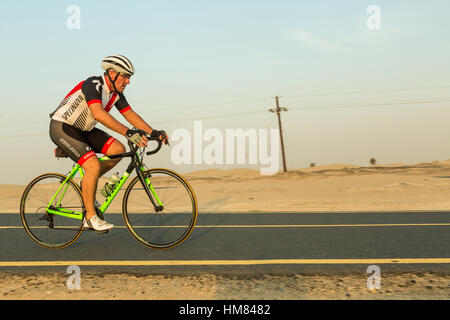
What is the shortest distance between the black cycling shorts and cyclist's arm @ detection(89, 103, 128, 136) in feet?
1.49

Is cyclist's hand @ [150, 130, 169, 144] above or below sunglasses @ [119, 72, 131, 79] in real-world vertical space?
below

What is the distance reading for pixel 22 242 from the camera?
611 centimetres

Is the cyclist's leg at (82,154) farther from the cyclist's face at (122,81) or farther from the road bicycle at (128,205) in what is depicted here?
the cyclist's face at (122,81)

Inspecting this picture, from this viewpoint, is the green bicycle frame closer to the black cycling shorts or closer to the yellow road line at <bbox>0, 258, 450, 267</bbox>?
the black cycling shorts

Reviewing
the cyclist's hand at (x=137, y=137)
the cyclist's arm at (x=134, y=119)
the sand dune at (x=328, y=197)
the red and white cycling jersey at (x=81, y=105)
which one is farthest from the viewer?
the sand dune at (x=328, y=197)

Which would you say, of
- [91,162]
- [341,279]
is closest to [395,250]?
[341,279]

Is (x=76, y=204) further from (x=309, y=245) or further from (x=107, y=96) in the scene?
(x=309, y=245)

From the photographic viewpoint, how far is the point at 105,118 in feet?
16.4

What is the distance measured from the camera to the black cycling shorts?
17.3 ft

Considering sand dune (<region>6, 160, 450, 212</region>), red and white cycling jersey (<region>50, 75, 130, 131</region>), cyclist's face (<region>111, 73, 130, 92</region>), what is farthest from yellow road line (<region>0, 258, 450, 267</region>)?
sand dune (<region>6, 160, 450, 212</region>)

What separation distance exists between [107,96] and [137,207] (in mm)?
1346

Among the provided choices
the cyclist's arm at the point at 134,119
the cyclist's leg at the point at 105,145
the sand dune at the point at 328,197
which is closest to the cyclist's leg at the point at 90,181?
the cyclist's leg at the point at 105,145

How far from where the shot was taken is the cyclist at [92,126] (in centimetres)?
506
